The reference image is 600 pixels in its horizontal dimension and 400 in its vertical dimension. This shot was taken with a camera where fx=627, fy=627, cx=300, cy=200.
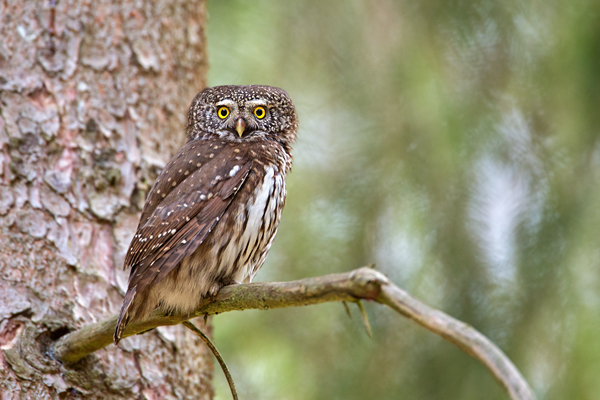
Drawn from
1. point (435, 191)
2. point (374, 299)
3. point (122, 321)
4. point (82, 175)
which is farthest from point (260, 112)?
point (374, 299)

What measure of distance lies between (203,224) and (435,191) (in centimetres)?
149

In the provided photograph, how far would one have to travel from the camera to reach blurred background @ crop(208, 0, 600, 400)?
10.4 ft

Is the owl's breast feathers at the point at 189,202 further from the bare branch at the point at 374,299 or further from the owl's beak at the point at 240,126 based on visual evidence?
the bare branch at the point at 374,299

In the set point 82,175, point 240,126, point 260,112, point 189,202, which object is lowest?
point 189,202

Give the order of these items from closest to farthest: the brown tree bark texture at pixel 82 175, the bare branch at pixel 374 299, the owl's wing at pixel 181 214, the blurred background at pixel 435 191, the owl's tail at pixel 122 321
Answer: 1. the bare branch at pixel 374 299
2. the owl's tail at pixel 122 321
3. the owl's wing at pixel 181 214
4. the brown tree bark texture at pixel 82 175
5. the blurred background at pixel 435 191

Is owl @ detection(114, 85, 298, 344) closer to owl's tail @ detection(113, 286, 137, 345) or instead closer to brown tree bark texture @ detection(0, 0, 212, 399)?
owl's tail @ detection(113, 286, 137, 345)

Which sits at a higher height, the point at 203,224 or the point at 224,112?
the point at 224,112

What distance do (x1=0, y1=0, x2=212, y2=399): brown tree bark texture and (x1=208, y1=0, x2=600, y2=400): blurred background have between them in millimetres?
839

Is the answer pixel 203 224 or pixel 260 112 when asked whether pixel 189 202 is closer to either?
pixel 203 224

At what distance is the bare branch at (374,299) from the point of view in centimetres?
121

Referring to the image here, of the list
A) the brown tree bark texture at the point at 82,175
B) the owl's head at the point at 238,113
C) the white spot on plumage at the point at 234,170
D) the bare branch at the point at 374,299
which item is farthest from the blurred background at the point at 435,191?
the bare branch at the point at 374,299

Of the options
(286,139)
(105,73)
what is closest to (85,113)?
(105,73)

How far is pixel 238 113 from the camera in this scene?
9.87ft

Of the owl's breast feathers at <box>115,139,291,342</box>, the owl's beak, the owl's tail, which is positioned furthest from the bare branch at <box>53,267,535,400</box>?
the owl's beak
